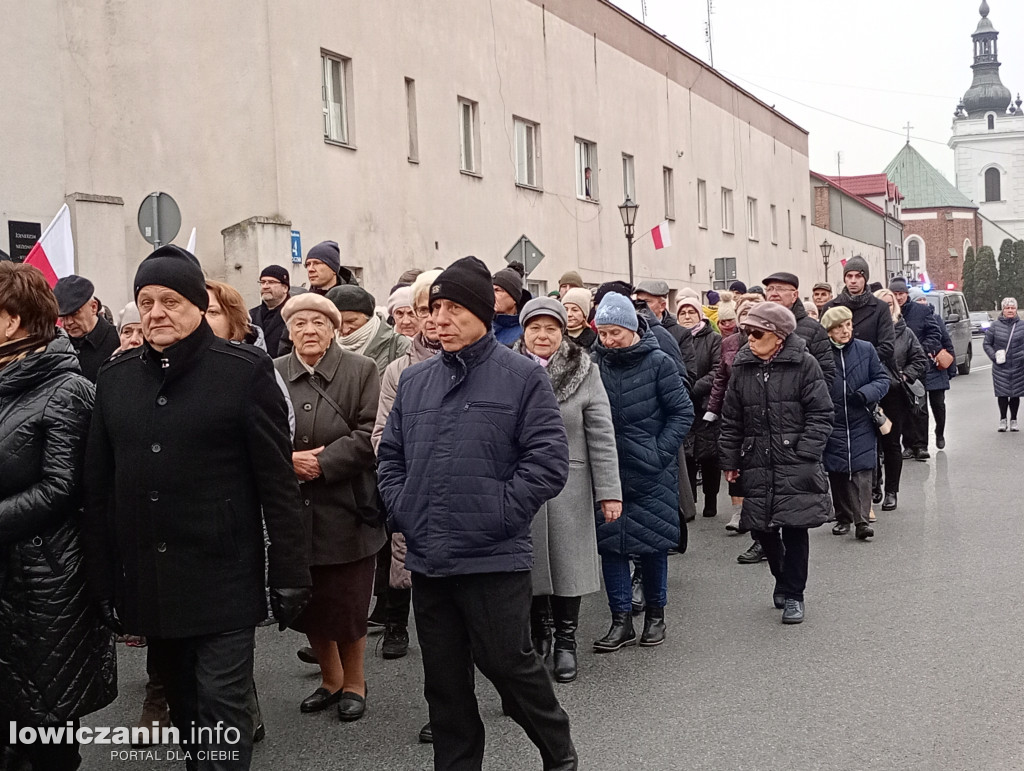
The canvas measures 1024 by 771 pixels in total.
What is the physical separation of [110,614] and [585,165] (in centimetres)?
2500

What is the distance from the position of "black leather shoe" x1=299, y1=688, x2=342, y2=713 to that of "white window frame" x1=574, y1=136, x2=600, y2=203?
74.2ft

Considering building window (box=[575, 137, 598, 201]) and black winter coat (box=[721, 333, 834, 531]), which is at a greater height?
building window (box=[575, 137, 598, 201])

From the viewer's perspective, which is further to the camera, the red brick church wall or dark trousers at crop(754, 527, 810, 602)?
the red brick church wall

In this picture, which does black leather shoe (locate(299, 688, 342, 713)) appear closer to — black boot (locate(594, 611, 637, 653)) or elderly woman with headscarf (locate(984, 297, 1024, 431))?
black boot (locate(594, 611, 637, 653))

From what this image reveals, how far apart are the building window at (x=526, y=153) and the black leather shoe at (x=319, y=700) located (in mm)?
19440

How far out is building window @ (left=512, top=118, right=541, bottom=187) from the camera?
24.6m

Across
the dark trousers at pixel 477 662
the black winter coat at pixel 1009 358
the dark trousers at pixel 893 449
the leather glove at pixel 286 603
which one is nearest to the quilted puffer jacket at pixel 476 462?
the dark trousers at pixel 477 662

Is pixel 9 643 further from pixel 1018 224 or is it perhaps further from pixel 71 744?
pixel 1018 224

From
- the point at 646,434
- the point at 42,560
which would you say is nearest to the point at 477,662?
the point at 42,560

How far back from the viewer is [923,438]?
1404 cm

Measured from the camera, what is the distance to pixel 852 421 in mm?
9688

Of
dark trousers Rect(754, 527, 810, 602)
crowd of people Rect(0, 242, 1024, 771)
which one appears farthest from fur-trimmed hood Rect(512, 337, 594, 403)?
dark trousers Rect(754, 527, 810, 602)

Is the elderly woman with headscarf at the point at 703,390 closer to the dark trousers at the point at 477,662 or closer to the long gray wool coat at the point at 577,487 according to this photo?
the long gray wool coat at the point at 577,487

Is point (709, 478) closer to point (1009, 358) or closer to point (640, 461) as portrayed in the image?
point (640, 461)
